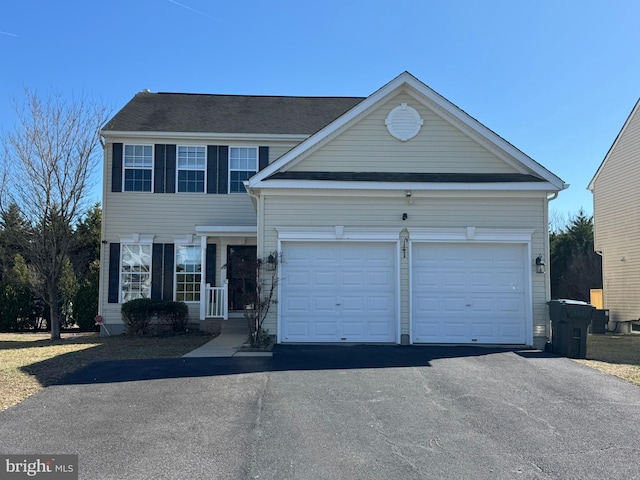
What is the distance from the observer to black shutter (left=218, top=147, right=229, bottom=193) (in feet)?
53.7

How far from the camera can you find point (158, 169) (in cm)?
1627

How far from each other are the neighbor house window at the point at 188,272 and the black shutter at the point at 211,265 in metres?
0.25

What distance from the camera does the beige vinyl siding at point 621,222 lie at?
19.5 meters

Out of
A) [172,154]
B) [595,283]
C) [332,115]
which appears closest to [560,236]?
[595,283]

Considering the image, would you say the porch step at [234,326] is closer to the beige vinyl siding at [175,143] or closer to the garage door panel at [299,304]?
the garage door panel at [299,304]

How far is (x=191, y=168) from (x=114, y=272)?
4.01m

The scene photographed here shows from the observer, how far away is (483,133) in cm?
1212

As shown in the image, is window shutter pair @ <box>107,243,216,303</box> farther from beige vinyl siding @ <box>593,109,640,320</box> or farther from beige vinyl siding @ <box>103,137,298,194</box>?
beige vinyl siding @ <box>593,109,640,320</box>

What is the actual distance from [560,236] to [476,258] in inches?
849

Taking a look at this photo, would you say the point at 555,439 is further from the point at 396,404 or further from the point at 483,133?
the point at 483,133

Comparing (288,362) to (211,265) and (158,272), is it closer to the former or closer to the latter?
(211,265)

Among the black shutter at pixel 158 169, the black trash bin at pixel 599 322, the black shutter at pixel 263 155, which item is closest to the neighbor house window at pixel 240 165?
the black shutter at pixel 263 155

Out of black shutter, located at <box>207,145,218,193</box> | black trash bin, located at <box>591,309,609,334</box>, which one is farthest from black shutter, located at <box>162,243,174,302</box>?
black trash bin, located at <box>591,309,609,334</box>

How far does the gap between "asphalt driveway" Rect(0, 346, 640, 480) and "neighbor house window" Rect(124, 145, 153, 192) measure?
821 centimetres
